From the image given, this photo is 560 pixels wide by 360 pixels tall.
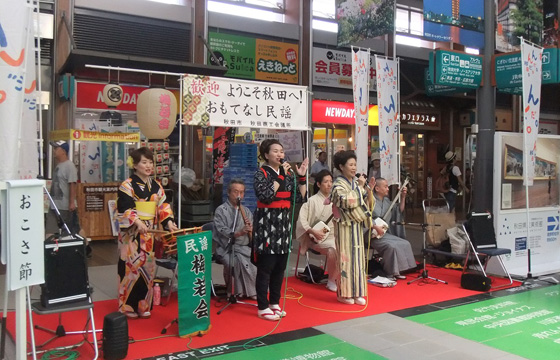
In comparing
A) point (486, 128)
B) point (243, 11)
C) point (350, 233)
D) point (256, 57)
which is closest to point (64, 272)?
point (350, 233)

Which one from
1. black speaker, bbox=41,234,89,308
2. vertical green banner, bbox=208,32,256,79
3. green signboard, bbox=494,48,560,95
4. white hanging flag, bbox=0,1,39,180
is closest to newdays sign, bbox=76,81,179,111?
vertical green banner, bbox=208,32,256,79

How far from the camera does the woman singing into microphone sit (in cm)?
498

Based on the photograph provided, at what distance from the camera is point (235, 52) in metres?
11.8

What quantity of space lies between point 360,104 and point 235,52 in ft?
16.3

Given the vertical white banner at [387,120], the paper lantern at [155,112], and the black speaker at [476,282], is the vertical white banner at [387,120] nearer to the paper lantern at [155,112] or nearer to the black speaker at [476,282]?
the black speaker at [476,282]

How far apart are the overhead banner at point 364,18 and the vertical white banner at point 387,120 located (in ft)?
3.71

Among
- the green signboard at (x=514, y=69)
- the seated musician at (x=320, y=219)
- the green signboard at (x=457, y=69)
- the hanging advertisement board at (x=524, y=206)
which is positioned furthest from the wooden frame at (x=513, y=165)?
the seated musician at (x=320, y=219)

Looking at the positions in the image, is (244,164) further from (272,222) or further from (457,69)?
(272,222)

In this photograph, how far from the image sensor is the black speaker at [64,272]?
397cm

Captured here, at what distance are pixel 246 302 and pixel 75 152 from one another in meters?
6.12

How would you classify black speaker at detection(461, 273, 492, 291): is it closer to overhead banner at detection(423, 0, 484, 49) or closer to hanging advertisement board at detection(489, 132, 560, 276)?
hanging advertisement board at detection(489, 132, 560, 276)

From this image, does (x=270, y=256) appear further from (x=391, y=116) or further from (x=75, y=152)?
(x=75, y=152)

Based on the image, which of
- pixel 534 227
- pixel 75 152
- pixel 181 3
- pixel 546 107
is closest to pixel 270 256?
pixel 534 227

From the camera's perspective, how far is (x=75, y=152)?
10258 millimetres
